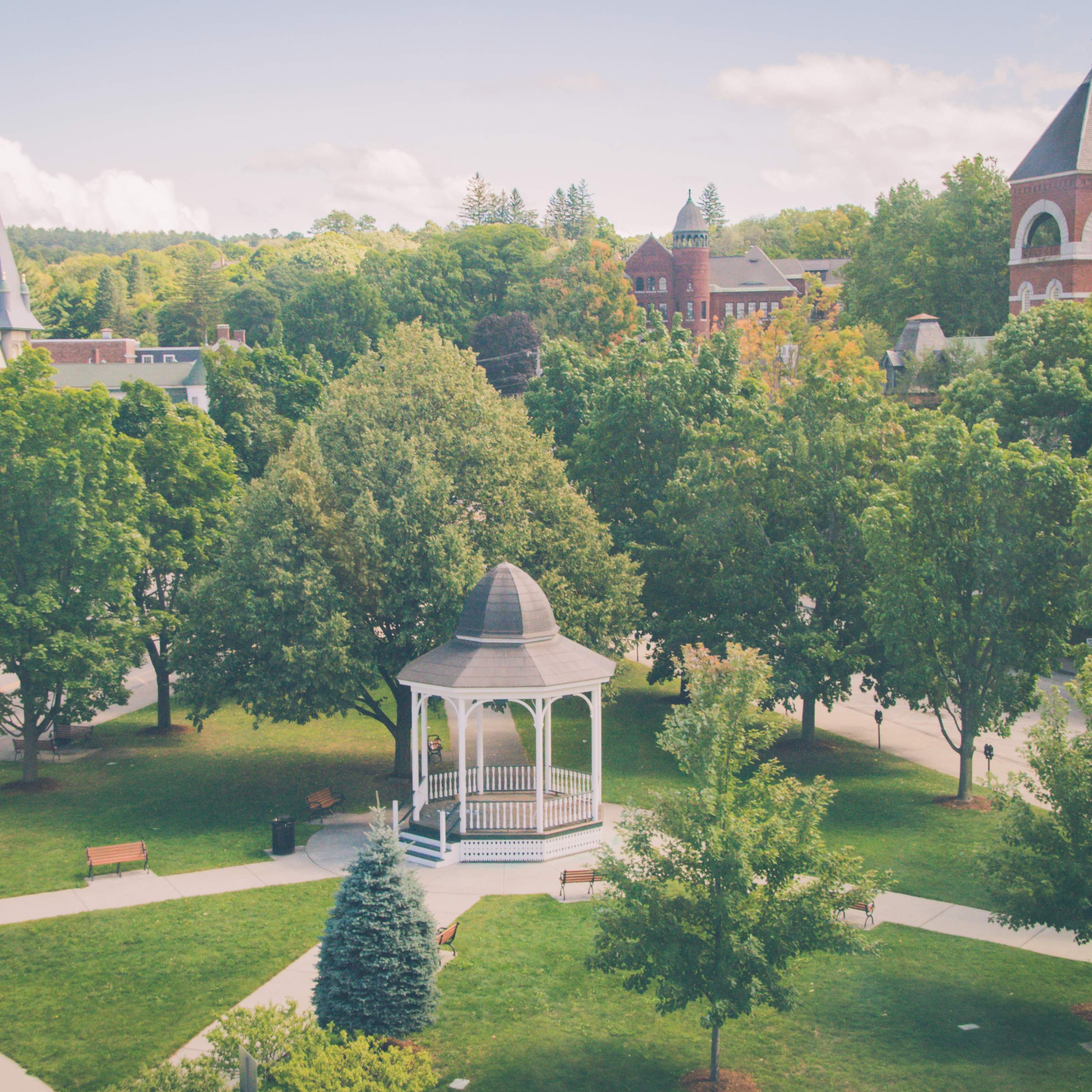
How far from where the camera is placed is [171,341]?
133 metres

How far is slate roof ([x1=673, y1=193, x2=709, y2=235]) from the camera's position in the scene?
11119 centimetres

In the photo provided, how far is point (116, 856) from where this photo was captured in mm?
23125

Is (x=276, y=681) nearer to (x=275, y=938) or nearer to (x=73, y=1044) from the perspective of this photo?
(x=275, y=938)

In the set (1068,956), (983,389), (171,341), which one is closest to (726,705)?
(1068,956)

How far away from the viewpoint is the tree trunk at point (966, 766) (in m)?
27.7

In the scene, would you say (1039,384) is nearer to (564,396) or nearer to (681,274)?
(564,396)

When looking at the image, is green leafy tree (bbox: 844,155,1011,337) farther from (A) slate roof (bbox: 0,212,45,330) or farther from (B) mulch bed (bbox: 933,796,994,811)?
(A) slate roof (bbox: 0,212,45,330)

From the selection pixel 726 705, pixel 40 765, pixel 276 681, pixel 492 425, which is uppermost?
pixel 492 425

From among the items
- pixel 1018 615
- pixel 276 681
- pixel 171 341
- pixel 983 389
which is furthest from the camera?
pixel 171 341

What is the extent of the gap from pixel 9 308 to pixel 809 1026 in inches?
3285

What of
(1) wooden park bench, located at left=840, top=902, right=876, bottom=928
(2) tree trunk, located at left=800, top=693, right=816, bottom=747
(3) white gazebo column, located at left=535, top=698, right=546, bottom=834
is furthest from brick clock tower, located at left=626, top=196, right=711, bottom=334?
(1) wooden park bench, located at left=840, top=902, right=876, bottom=928

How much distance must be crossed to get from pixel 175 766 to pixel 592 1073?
18.4m

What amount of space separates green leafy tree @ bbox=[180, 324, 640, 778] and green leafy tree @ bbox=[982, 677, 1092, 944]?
40.7 ft

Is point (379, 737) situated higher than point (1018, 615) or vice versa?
point (1018, 615)
